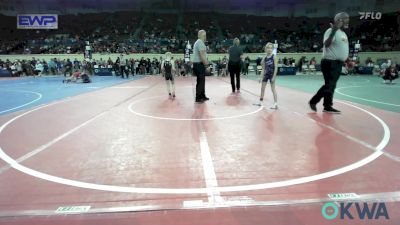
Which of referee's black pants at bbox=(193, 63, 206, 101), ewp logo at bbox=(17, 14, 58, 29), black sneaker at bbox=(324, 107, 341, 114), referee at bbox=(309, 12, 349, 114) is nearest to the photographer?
referee at bbox=(309, 12, 349, 114)

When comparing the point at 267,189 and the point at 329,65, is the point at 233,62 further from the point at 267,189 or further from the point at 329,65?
the point at 267,189

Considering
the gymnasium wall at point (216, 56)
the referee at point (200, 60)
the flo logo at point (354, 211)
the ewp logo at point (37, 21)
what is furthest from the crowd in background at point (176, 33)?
the flo logo at point (354, 211)

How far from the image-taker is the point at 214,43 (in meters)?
32.6

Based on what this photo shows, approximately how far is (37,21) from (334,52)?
30.5 m

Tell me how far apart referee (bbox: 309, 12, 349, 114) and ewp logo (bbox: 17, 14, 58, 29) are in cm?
2909

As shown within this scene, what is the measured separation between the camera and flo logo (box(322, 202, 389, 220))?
2.76 m

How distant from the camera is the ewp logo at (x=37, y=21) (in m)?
30.1

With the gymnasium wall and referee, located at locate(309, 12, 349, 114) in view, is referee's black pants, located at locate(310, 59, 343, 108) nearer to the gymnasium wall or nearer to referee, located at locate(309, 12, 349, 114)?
referee, located at locate(309, 12, 349, 114)

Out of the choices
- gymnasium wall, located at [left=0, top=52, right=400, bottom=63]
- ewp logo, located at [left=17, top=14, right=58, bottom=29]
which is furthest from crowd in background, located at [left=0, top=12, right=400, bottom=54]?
ewp logo, located at [left=17, top=14, right=58, bottom=29]

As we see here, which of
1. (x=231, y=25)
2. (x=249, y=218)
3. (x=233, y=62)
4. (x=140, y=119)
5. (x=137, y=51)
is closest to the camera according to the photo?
(x=249, y=218)

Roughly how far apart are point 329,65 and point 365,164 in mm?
3758

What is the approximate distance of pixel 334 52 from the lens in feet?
23.5

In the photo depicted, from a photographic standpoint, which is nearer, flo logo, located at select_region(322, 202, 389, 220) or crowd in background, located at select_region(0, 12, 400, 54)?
flo logo, located at select_region(322, 202, 389, 220)

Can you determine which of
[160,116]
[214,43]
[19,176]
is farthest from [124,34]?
[19,176]
